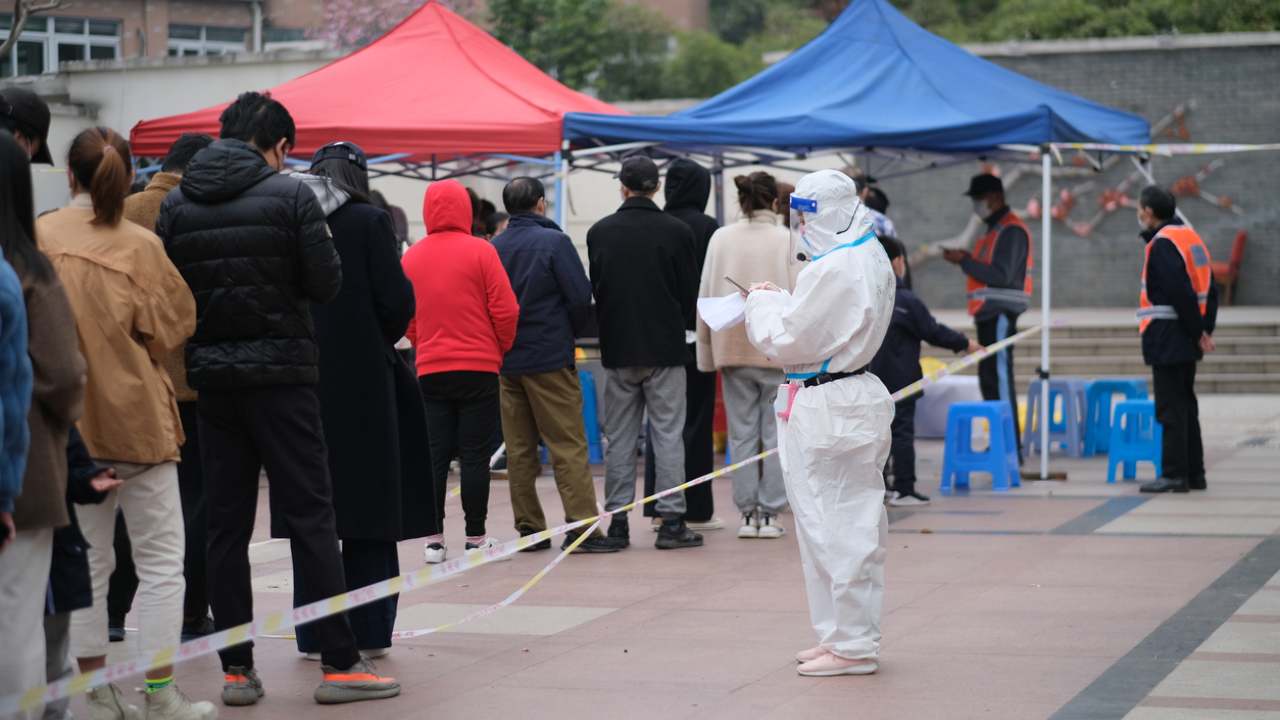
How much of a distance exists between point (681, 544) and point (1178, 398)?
12.7 feet

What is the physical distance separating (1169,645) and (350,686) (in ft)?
9.85

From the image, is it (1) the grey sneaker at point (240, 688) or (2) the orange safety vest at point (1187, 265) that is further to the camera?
(2) the orange safety vest at point (1187, 265)

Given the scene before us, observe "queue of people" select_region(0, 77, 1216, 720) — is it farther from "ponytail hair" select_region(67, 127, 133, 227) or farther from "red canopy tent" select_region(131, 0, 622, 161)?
"red canopy tent" select_region(131, 0, 622, 161)

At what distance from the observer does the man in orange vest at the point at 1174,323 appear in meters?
10.7

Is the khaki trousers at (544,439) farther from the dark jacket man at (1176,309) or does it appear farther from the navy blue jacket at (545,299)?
the dark jacket man at (1176,309)

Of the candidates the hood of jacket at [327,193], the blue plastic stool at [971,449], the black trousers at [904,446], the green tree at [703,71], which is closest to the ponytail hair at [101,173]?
the hood of jacket at [327,193]

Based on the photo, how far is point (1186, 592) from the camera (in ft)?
24.3

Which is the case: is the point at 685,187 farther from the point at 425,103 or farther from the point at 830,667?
the point at 830,667

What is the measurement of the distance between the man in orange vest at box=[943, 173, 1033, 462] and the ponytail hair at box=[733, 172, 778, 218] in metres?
3.40

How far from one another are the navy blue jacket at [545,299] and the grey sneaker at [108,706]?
3.65m

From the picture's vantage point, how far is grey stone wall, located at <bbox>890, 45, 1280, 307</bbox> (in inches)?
1022

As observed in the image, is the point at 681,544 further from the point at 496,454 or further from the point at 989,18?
the point at 989,18

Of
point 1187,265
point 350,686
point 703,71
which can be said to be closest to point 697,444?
point 1187,265

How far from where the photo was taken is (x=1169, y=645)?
248 inches
